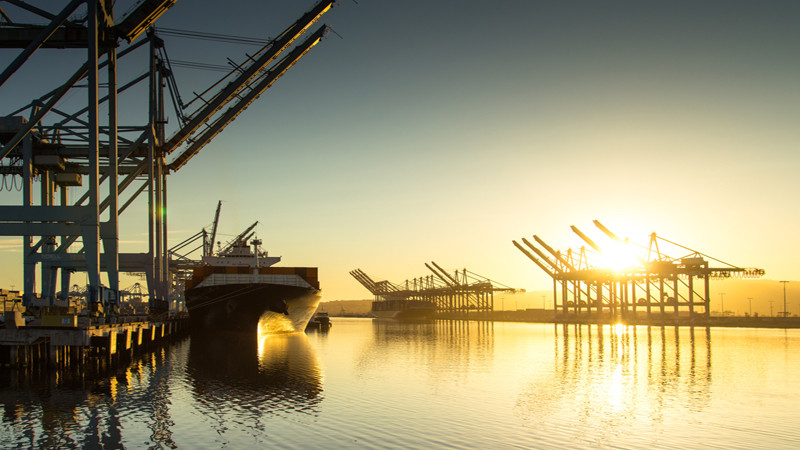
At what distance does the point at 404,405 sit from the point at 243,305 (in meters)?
31.5

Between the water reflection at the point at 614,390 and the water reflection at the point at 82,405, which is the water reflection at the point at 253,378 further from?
the water reflection at the point at 614,390

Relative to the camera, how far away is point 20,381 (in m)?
23.0

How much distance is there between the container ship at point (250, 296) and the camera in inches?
1956

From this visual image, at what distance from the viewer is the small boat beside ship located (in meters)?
49.7

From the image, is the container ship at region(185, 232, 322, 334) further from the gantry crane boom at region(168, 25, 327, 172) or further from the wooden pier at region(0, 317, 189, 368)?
the wooden pier at region(0, 317, 189, 368)

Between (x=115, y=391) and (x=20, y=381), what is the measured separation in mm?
3811

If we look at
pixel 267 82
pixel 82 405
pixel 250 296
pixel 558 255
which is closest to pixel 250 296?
pixel 250 296

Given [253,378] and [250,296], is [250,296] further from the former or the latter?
[253,378]

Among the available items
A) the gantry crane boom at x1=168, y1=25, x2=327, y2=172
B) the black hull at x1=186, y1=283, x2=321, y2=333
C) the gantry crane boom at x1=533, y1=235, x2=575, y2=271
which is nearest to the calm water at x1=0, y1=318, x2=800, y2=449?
the black hull at x1=186, y1=283, x2=321, y2=333

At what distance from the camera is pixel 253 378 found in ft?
87.4

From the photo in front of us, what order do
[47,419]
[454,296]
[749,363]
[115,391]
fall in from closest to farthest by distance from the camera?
[47,419], [115,391], [749,363], [454,296]

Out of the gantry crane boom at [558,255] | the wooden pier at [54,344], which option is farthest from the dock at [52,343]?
the gantry crane boom at [558,255]

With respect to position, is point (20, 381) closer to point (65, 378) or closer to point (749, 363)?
point (65, 378)

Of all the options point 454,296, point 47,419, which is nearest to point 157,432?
point 47,419
